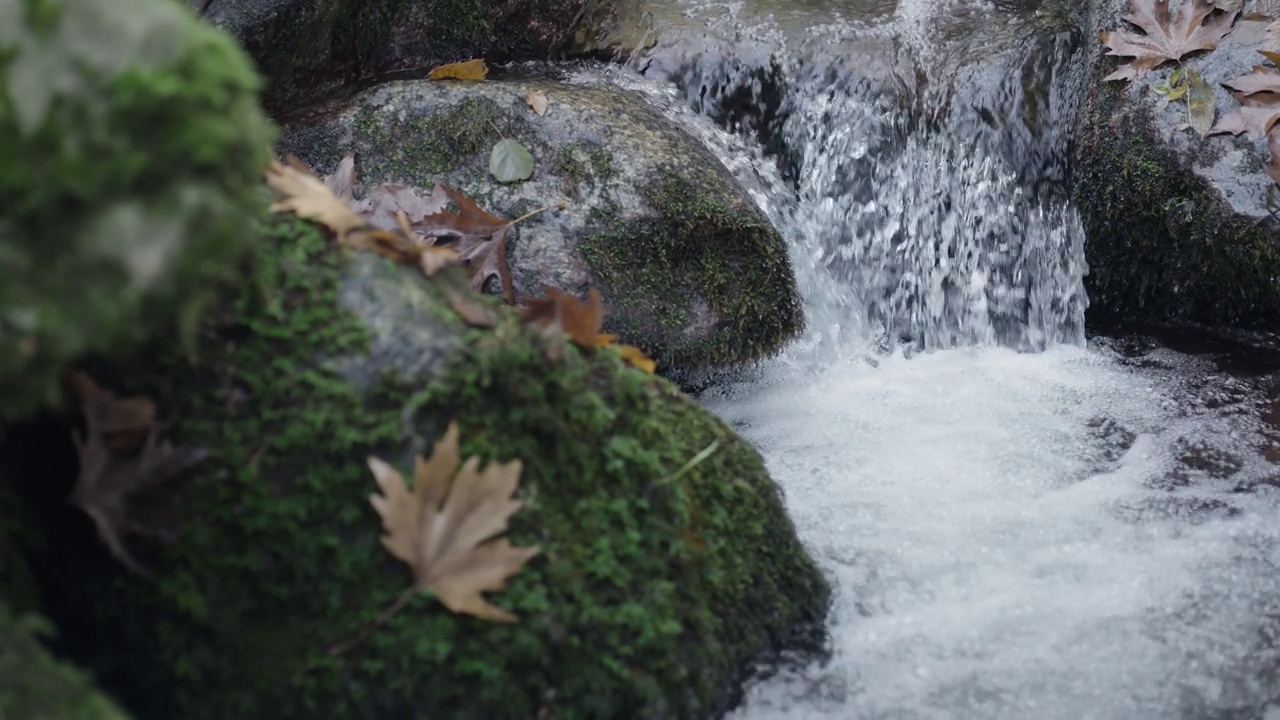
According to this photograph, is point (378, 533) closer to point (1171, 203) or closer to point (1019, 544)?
point (1019, 544)

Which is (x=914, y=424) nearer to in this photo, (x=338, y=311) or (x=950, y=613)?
(x=950, y=613)

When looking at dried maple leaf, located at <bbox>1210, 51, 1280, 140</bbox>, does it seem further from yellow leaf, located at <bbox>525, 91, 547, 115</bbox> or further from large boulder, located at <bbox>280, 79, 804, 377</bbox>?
yellow leaf, located at <bbox>525, 91, 547, 115</bbox>

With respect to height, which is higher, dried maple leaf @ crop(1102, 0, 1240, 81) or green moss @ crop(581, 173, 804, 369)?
dried maple leaf @ crop(1102, 0, 1240, 81)

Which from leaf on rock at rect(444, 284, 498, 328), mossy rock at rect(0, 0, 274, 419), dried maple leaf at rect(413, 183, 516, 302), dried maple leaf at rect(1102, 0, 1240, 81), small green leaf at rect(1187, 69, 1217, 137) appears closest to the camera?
mossy rock at rect(0, 0, 274, 419)

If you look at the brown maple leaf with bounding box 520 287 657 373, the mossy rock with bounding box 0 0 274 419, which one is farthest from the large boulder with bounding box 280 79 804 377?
the mossy rock with bounding box 0 0 274 419

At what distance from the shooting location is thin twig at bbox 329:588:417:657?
1.88 meters

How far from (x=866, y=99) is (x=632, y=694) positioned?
359 centimetres

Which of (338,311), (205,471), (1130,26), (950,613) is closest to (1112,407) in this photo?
(950,613)

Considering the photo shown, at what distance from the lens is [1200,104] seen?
14.8 ft

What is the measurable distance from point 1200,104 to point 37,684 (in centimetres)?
468

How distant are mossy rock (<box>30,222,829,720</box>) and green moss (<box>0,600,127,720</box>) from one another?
25 cm

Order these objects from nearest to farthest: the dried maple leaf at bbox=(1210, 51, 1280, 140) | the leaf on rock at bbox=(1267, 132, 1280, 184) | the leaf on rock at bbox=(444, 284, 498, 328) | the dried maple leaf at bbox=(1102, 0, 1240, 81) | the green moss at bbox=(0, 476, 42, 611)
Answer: the green moss at bbox=(0, 476, 42, 611)
the leaf on rock at bbox=(444, 284, 498, 328)
the leaf on rock at bbox=(1267, 132, 1280, 184)
the dried maple leaf at bbox=(1210, 51, 1280, 140)
the dried maple leaf at bbox=(1102, 0, 1240, 81)

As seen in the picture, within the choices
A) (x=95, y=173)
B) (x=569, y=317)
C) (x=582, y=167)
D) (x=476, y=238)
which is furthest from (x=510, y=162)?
(x=95, y=173)

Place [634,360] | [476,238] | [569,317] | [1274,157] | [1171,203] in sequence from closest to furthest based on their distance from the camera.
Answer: [569,317] < [634,360] < [476,238] < [1274,157] < [1171,203]
